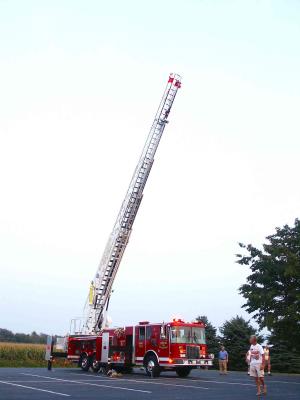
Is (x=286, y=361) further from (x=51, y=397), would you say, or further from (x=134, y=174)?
(x=51, y=397)

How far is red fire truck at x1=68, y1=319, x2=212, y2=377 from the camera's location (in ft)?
72.2

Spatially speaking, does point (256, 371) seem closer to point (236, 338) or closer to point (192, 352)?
point (192, 352)

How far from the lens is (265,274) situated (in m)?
35.2

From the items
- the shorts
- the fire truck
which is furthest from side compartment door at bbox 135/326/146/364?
the shorts

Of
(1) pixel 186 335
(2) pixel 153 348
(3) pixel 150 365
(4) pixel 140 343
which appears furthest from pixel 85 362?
(1) pixel 186 335

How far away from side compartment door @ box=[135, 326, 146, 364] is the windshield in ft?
5.82

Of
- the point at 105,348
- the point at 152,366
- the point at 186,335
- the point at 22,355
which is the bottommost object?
the point at 152,366

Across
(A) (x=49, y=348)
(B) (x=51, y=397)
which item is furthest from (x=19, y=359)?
(B) (x=51, y=397)

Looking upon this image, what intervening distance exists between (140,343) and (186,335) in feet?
7.44

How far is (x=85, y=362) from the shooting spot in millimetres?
Result: 26688

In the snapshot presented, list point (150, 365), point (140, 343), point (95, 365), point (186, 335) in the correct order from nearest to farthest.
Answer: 1. point (186, 335)
2. point (150, 365)
3. point (140, 343)
4. point (95, 365)

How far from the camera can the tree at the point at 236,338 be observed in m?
38.9

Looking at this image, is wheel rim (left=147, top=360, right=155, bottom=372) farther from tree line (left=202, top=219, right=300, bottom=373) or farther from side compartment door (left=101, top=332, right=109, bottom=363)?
tree line (left=202, top=219, right=300, bottom=373)

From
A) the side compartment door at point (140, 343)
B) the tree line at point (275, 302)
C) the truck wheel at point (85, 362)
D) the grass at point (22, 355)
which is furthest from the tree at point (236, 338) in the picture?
the side compartment door at point (140, 343)
